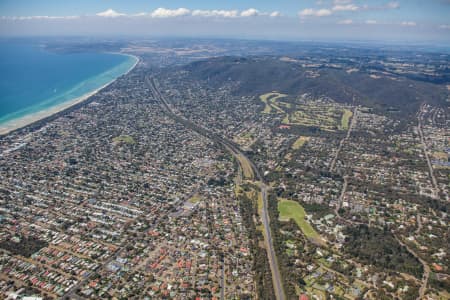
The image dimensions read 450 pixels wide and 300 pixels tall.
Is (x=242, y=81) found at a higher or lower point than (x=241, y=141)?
higher

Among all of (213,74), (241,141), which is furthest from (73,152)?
(213,74)

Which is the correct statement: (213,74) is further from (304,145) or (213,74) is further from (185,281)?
(185,281)

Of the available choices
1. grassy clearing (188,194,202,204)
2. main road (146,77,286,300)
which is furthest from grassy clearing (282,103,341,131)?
grassy clearing (188,194,202,204)

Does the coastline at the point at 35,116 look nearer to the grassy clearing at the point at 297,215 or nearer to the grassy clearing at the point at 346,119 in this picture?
the grassy clearing at the point at 297,215

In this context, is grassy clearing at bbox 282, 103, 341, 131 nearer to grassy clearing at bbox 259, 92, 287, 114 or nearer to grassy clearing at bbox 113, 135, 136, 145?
grassy clearing at bbox 259, 92, 287, 114

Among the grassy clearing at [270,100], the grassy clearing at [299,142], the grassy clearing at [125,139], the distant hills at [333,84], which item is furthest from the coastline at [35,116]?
the grassy clearing at [299,142]
